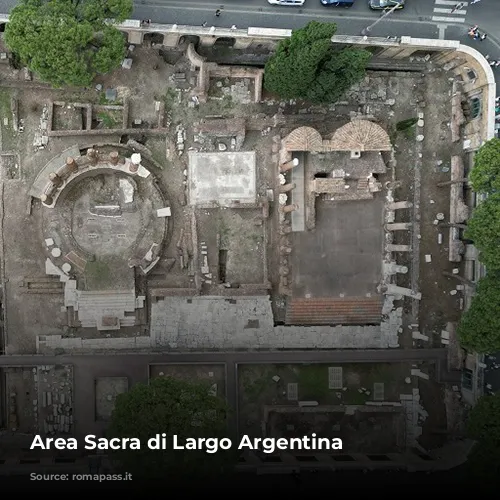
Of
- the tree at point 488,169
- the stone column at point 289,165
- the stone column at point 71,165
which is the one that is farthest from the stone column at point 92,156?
the tree at point 488,169

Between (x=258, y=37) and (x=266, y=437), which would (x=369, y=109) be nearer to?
(x=258, y=37)

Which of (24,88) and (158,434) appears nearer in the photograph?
(158,434)

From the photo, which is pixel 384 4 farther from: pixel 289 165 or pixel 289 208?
pixel 289 208

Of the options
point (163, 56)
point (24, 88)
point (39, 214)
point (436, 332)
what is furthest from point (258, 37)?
point (436, 332)

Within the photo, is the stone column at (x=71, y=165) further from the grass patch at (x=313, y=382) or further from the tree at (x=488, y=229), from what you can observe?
the tree at (x=488, y=229)

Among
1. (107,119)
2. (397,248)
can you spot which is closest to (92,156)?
(107,119)

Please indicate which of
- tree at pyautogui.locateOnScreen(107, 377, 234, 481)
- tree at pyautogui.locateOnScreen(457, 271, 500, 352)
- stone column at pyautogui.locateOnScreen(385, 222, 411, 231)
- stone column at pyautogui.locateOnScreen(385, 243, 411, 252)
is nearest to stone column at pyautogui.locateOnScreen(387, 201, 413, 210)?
stone column at pyautogui.locateOnScreen(385, 222, 411, 231)
